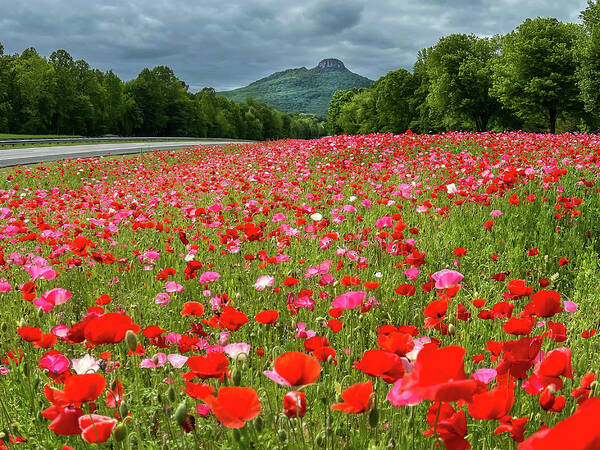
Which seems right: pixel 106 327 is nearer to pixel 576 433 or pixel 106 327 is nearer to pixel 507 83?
pixel 576 433

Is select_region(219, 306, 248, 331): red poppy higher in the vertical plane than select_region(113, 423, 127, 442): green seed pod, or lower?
higher

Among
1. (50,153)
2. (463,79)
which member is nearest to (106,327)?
(50,153)

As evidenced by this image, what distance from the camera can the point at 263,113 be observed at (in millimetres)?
101188

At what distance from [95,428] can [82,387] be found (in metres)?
0.10

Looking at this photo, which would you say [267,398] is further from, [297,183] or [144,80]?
[144,80]

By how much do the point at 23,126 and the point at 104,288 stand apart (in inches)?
2281

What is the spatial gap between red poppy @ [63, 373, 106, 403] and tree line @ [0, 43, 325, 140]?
5746cm

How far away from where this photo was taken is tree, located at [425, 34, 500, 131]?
3750cm

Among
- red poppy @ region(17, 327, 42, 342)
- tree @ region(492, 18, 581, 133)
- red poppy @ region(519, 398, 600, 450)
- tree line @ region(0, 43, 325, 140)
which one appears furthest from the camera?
tree line @ region(0, 43, 325, 140)

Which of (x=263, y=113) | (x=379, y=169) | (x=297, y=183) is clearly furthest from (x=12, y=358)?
(x=263, y=113)

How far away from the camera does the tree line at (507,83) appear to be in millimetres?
28513

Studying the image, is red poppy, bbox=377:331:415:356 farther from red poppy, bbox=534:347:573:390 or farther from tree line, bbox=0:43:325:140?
tree line, bbox=0:43:325:140

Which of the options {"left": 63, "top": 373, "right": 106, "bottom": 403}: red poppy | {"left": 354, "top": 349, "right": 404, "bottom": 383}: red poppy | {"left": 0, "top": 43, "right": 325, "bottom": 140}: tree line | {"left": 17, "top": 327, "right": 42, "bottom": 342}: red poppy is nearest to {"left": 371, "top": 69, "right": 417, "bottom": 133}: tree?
{"left": 0, "top": 43, "right": 325, "bottom": 140}: tree line

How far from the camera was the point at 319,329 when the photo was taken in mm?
2609
